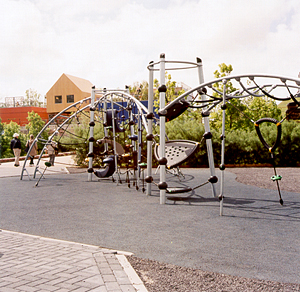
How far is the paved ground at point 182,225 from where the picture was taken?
4715 mm

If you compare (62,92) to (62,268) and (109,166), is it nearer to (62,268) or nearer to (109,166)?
(109,166)

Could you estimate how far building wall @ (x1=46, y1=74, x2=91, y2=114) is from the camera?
59.0 m

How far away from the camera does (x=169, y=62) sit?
31.7 ft

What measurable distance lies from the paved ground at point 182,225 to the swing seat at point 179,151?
1.05 m

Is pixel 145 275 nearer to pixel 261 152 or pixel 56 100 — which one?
pixel 261 152

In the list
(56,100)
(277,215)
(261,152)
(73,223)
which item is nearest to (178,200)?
(277,215)

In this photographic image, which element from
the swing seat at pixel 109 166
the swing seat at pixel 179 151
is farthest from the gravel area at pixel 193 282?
the swing seat at pixel 109 166

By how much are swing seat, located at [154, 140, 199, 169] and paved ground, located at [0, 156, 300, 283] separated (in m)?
1.05

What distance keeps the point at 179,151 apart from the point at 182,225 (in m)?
3.91

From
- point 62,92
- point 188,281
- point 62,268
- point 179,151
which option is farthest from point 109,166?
point 62,92

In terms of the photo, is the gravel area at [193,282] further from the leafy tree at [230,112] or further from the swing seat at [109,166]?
the leafy tree at [230,112]

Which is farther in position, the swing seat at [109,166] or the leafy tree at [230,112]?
the leafy tree at [230,112]

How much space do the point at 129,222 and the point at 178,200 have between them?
2.84 metres

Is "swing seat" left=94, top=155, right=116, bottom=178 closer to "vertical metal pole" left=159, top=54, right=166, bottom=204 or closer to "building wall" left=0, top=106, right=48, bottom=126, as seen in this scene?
"vertical metal pole" left=159, top=54, right=166, bottom=204
